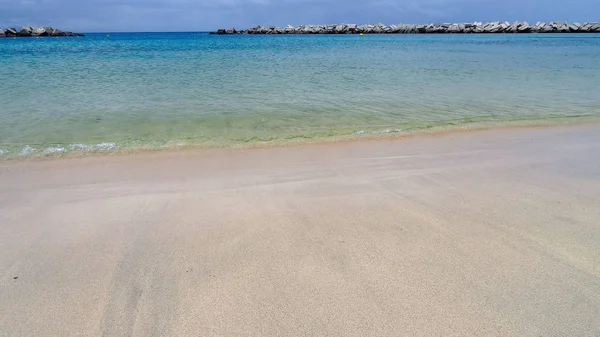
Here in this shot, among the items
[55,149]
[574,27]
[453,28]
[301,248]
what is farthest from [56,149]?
[574,27]

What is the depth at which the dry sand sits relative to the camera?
2.23 m

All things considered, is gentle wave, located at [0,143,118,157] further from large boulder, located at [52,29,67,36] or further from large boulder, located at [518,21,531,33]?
large boulder, located at [52,29,67,36]

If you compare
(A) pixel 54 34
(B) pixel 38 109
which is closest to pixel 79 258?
(B) pixel 38 109

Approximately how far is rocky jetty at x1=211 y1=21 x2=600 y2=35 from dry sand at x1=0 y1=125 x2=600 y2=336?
80.2 metres

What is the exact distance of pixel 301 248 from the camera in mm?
2969

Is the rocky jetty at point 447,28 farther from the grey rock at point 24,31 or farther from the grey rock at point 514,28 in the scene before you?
the grey rock at point 24,31

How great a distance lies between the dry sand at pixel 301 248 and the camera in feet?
7.32

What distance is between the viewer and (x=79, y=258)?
287cm

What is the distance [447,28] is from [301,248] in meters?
83.9

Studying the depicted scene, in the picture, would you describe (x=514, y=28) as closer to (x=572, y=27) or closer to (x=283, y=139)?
(x=572, y=27)

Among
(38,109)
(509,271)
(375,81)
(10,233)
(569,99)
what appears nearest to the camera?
(509,271)

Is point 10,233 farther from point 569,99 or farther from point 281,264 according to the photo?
point 569,99

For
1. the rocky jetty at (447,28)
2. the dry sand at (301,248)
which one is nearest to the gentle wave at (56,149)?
the dry sand at (301,248)

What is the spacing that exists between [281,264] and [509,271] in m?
1.62
